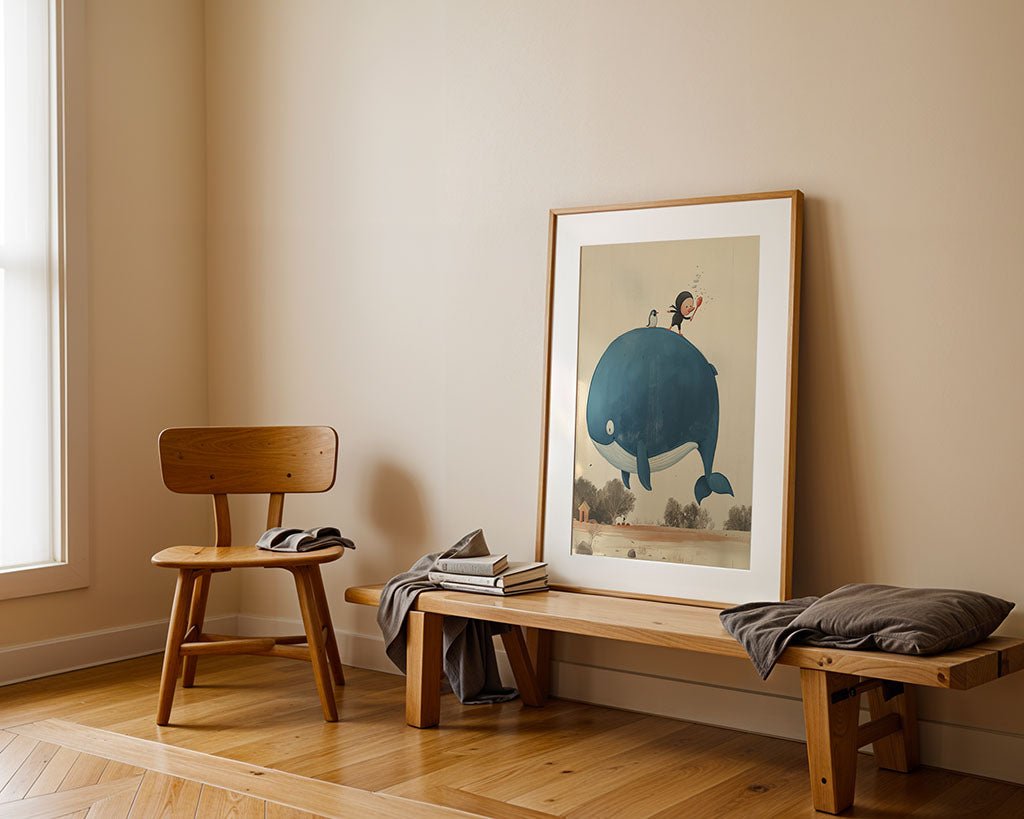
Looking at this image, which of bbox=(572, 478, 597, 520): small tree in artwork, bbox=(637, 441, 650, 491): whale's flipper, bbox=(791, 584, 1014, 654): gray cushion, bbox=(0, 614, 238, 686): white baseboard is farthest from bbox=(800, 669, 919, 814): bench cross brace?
bbox=(0, 614, 238, 686): white baseboard

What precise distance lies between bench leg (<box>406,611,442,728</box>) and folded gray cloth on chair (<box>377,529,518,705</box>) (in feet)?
0.19

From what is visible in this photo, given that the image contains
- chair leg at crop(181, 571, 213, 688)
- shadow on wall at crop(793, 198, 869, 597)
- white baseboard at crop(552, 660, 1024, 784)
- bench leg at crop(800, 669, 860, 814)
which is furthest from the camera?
chair leg at crop(181, 571, 213, 688)

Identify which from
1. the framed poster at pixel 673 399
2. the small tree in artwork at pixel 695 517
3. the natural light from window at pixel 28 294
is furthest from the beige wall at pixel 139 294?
the small tree in artwork at pixel 695 517

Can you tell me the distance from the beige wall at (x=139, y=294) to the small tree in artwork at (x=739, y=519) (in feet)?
6.84

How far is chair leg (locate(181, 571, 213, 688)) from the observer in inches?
135

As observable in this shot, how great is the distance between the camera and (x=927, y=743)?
2791 mm

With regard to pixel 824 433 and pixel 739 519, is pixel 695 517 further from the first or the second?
pixel 824 433

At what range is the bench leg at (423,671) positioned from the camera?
3.07 metres

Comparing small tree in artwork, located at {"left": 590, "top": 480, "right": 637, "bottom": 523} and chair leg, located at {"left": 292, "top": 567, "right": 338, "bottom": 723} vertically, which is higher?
small tree in artwork, located at {"left": 590, "top": 480, "right": 637, "bottom": 523}

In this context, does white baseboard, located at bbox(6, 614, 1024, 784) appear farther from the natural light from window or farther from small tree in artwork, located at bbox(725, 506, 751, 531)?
small tree in artwork, located at bbox(725, 506, 751, 531)

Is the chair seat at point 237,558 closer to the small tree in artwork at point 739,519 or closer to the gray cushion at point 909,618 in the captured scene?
the small tree in artwork at point 739,519

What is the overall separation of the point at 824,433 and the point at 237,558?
Result: 1.63m

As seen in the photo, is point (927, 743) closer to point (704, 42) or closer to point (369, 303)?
point (704, 42)

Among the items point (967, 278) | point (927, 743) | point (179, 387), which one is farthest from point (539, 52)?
point (927, 743)
